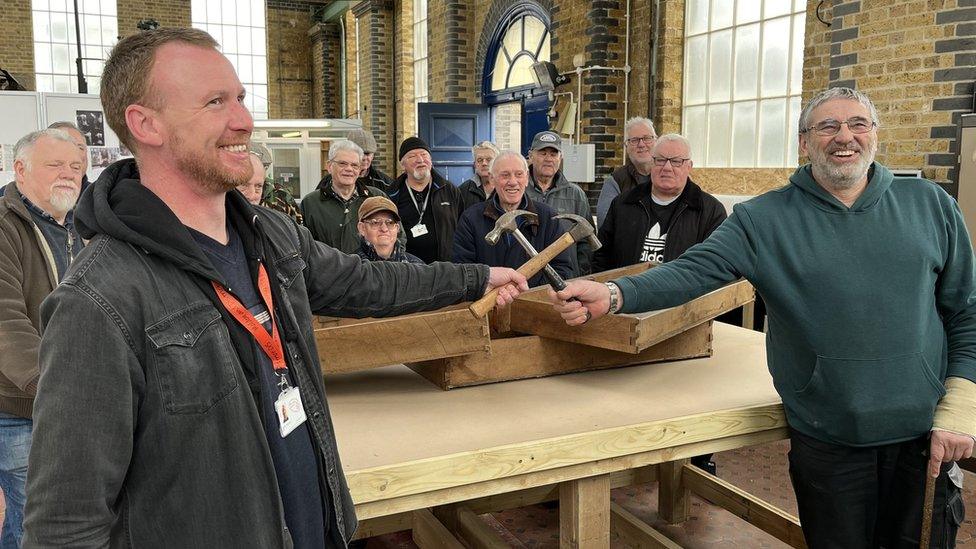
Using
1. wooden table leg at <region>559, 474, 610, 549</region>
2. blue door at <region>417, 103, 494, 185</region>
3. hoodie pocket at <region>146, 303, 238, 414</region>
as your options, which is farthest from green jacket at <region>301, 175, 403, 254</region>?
blue door at <region>417, 103, 494, 185</region>

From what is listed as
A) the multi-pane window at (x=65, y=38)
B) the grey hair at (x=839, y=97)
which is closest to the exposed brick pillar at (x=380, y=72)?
the multi-pane window at (x=65, y=38)

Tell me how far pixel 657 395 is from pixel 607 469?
35cm

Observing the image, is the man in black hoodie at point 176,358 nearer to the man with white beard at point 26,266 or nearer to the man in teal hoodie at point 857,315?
the man in teal hoodie at point 857,315

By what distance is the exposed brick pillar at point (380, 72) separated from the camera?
14.0 meters

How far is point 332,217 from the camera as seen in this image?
179 inches

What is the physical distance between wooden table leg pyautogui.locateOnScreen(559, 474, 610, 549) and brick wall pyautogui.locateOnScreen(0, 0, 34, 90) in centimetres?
1752

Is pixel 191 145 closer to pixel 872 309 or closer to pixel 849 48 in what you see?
pixel 872 309

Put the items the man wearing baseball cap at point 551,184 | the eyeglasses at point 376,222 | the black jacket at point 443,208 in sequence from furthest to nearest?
the black jacket at point 443,208 → the man wearing baseball cap at point 551,184 → the eyeglasses at point 376,222

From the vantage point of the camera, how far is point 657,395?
225 centimetres

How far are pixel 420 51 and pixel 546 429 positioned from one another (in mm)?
12304

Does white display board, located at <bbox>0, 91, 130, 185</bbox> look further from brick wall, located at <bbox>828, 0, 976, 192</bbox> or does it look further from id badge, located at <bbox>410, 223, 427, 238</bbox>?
brick wall, located at <bbox>828, 0, 976, 192</bbox>

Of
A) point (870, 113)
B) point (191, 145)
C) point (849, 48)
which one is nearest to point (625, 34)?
point (849, 48)

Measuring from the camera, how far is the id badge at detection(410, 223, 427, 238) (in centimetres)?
487

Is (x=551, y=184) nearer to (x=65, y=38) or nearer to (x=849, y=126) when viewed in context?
(x=849, y=126)
